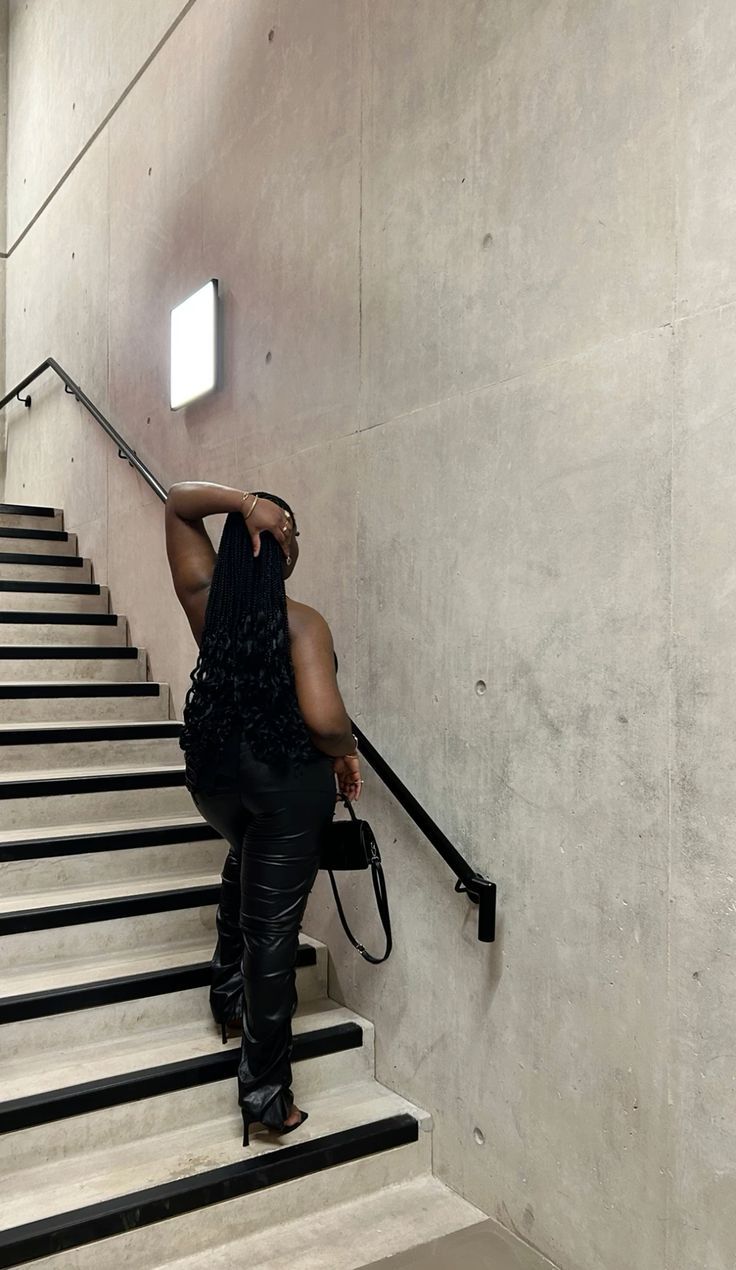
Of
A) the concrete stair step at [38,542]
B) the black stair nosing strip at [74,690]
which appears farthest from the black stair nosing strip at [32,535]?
the black stair nosing strip at [74,690]

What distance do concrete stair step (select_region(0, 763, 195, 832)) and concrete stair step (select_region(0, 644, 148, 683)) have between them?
2.89 feet

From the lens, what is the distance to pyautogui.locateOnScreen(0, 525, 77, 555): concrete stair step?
5.92 meters

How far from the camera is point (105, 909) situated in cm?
307

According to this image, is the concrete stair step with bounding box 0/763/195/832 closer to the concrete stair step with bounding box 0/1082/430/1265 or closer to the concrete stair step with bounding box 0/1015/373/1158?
the concrete stair step with bounding box 0/1015/373/1158

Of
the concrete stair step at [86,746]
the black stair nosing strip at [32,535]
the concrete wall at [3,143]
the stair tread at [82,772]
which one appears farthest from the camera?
the concrete wall at [3,143]

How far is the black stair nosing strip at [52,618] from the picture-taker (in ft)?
15.8

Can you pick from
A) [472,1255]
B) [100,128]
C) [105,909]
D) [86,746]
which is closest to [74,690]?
[86,746]

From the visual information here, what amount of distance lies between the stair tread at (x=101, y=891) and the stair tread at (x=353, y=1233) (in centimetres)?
110

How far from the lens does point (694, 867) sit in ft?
6.48

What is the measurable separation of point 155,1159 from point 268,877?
0.77m

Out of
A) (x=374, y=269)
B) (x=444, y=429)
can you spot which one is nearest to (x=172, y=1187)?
(x=444, y=429)

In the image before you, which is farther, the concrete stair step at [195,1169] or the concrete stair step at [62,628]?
the concrete stair step at [62,628]

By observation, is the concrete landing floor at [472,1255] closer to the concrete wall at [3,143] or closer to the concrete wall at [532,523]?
the concrete wall at [532,523]

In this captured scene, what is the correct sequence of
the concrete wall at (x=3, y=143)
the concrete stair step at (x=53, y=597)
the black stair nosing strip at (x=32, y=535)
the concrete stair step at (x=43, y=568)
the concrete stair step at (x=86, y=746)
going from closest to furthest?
the concrete stair step at (x=86, y=746) → the concrete stair step at (x=53, y=597) → the concrete stair step at (x=43, y=568) → the black stair nosing strip at (x=32, y=535) → the concrete wall at (x=3, y=143)
